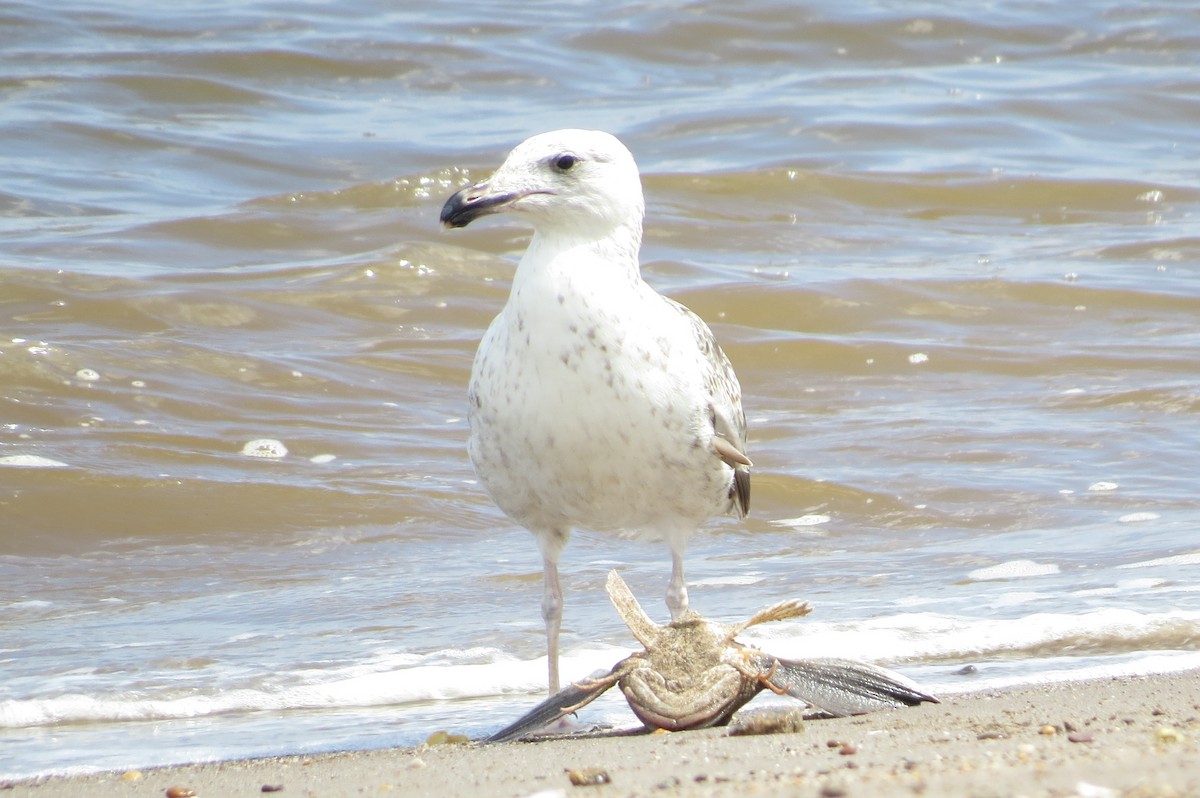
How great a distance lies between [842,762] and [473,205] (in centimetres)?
185

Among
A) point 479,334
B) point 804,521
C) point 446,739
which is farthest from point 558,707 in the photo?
point 479,334

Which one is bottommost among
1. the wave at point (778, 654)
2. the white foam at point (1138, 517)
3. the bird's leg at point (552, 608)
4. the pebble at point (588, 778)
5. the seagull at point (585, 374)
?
the white foam at point (1138, 517)

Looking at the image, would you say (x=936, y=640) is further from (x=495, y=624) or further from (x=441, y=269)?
(x=441, y=269)

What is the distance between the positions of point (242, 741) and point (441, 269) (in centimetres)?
714

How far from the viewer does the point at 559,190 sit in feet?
15.2

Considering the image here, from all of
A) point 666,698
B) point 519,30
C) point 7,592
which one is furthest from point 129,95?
point 666,698

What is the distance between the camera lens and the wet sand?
3.17m

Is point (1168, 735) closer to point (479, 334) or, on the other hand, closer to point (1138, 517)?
point (1138, 517)

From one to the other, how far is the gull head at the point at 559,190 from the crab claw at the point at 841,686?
128cm

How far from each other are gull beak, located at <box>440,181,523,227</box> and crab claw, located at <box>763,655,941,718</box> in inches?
54.6

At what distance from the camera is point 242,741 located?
4469 millimetres

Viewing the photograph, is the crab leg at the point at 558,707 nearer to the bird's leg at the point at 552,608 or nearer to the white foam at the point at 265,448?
the bird's leg at the point at 552,608

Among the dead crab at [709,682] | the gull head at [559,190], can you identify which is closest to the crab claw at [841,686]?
the dead crab at [709,682]

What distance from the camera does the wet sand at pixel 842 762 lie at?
3.17m
